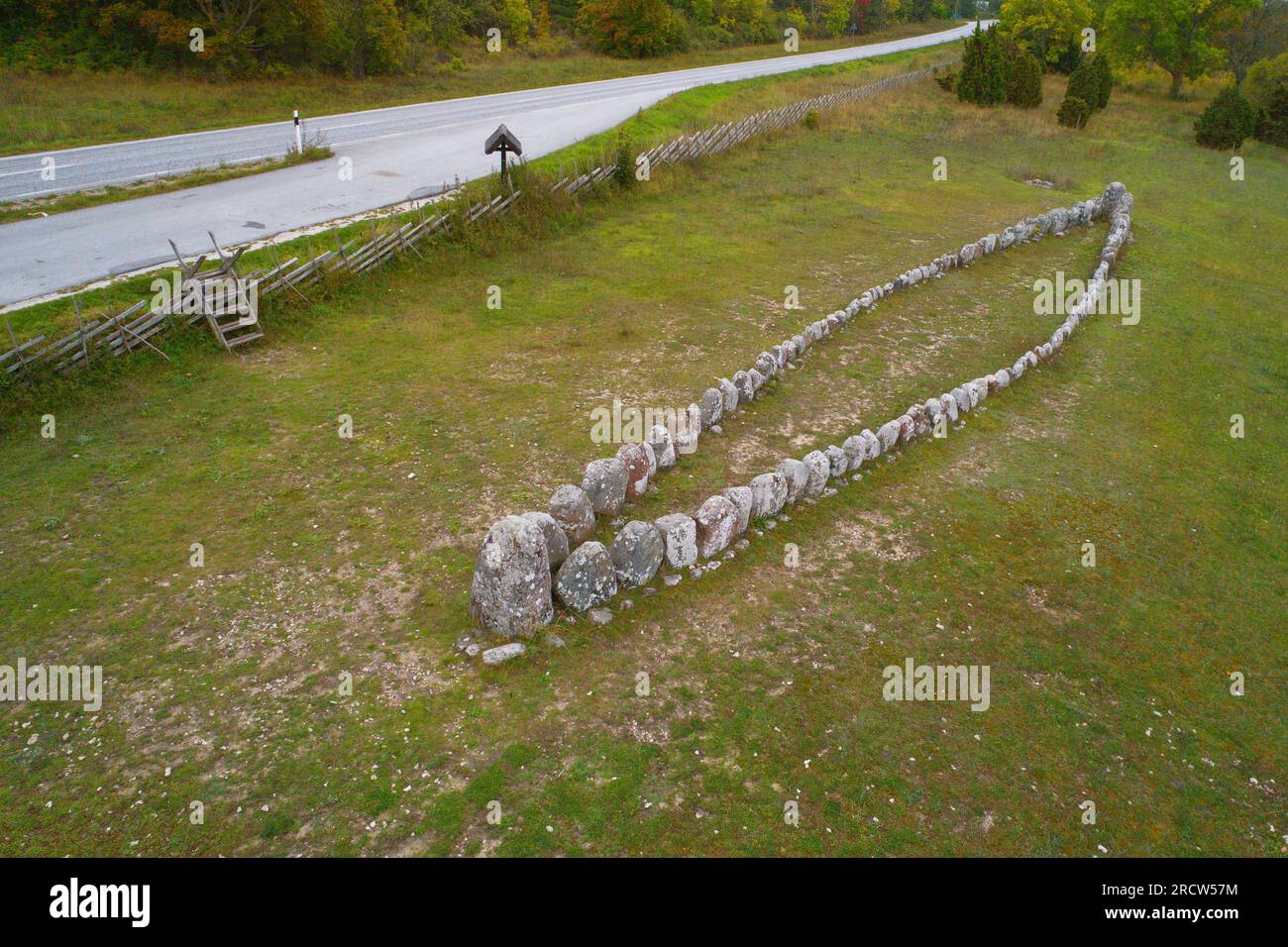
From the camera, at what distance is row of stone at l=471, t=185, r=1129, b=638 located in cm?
787

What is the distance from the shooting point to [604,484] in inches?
383

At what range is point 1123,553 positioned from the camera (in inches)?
400

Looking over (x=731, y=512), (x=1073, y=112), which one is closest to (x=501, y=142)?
(x=731, y=512)

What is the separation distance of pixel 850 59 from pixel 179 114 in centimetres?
4563

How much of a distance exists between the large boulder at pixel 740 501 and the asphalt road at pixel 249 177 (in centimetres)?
1203

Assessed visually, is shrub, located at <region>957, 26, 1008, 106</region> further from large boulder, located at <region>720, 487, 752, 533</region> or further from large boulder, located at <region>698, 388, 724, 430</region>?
large boulder, located at <region>720, 487, 752, 533</region>

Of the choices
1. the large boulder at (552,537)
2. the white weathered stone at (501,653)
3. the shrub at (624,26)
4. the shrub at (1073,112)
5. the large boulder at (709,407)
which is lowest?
the white weathered stone at (501,653)

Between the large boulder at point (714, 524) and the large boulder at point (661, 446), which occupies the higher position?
the large boulder at point (661, 446)

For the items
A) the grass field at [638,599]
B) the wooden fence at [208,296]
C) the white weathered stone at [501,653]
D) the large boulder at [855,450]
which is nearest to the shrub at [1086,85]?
the grass field at [638,599]

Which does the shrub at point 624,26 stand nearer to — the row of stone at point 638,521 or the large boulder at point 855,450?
the row of stone at point 638,521

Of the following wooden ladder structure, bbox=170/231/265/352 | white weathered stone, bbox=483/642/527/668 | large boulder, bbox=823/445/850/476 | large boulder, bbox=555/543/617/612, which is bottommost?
white weathered stone, bbox=483/642/527/668

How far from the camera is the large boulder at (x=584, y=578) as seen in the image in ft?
27.2

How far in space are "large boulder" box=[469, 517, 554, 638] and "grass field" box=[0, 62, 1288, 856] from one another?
1.46ft

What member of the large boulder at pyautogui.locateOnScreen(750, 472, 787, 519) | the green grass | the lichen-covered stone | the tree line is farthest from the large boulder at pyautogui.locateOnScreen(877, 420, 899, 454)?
the tree line
